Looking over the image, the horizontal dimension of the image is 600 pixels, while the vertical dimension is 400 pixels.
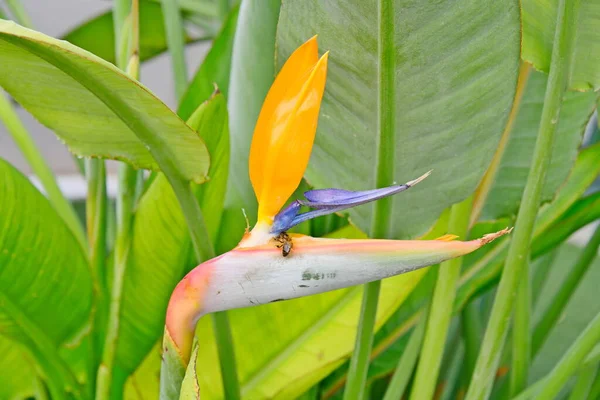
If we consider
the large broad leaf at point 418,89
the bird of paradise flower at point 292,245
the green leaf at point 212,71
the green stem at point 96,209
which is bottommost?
the bird of paradise flower at point 292,245

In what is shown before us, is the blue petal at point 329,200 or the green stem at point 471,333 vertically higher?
the green stem at point 471,333

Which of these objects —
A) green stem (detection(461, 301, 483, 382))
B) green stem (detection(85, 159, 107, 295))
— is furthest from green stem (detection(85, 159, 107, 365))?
green stem (detection(461, 301, 483, 382))

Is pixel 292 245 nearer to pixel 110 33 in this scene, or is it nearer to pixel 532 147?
pixel 532 147

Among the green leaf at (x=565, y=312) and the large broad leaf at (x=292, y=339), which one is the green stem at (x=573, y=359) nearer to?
the large broad leaf at (x=292, y=339)

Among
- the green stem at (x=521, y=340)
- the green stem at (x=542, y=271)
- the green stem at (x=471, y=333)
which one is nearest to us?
the green stem at (x=521, y=340)

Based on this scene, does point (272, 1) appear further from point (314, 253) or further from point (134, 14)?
point (314, 253)

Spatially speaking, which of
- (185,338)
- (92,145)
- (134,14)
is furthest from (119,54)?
(185,338)

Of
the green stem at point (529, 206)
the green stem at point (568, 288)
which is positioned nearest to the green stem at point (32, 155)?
the green stem at point (529, 206)
